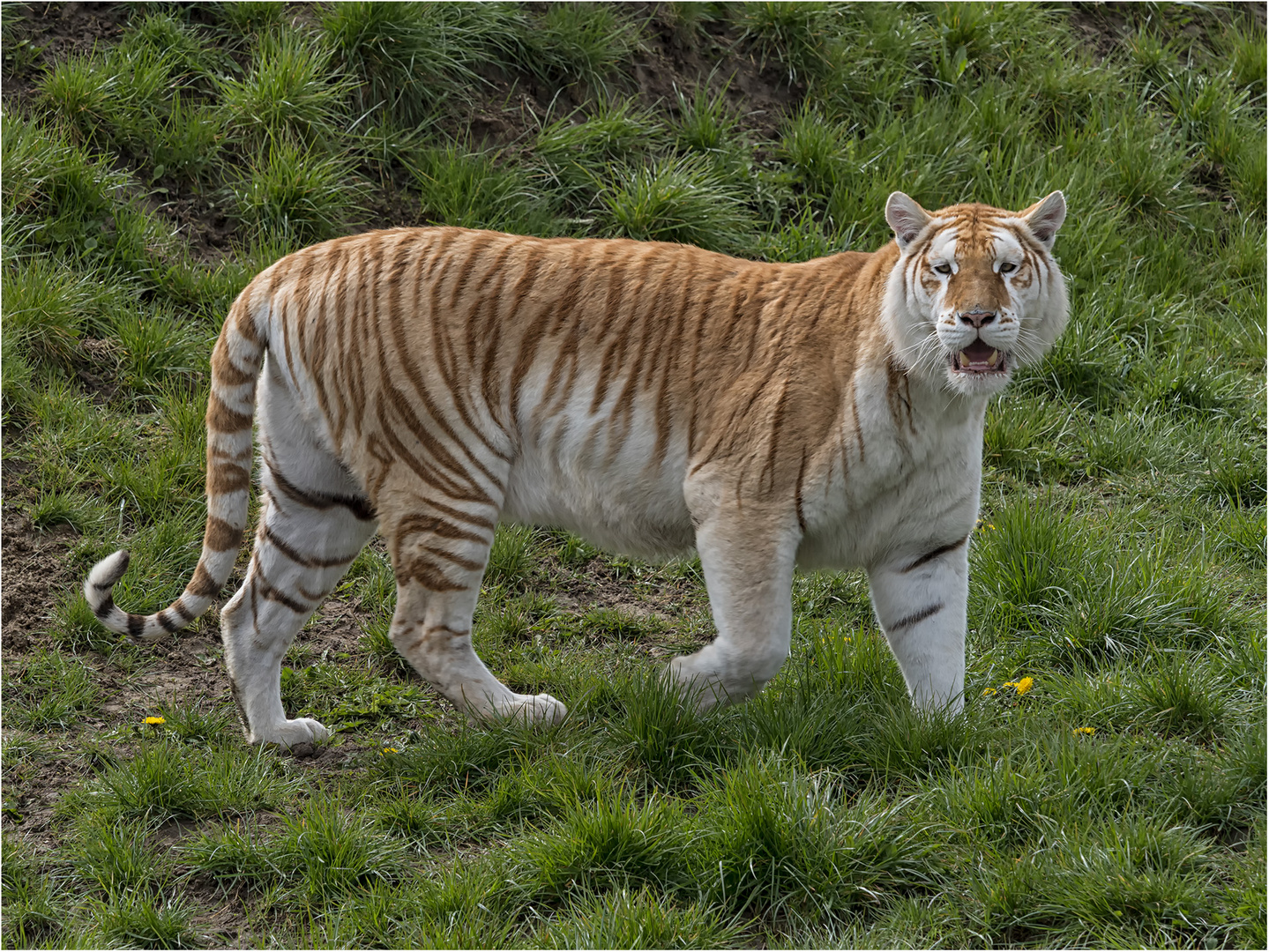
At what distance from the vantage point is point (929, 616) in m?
4.43

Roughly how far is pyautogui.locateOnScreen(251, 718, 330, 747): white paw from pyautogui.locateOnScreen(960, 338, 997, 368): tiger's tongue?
97.1 inches

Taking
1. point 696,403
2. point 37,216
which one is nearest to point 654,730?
point 696,403

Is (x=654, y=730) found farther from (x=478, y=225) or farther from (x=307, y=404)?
(x=478, y=225)

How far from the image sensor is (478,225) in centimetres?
680

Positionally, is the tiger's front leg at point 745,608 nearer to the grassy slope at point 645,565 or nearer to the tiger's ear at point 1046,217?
the grassy slope at point 645,565

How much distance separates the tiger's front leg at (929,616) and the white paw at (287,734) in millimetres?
1974

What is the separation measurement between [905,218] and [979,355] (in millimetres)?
532

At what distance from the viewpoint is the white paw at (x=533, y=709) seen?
4.41m

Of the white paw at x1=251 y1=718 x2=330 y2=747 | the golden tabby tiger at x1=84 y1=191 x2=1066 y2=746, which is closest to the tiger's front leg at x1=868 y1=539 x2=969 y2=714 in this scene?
the golden tabby tiger at x1=84 y1=191 x2=1066 y2=746

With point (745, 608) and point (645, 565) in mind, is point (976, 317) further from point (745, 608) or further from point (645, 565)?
point (645, 565)

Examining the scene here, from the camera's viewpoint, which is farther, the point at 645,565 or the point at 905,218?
the point at 645,565

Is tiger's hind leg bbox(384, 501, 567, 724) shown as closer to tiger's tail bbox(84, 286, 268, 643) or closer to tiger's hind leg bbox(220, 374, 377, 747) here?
tiger's hind leg bbox(220, 374, 377, 747)

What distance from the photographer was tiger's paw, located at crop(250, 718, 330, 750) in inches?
181

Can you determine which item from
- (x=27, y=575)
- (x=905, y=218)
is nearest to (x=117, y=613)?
(x=27, y=575)
